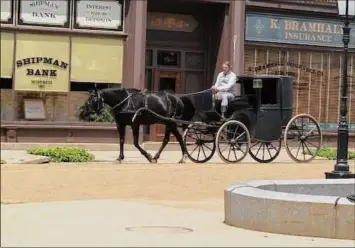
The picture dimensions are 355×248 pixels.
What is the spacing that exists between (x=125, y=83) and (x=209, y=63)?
11.1ft

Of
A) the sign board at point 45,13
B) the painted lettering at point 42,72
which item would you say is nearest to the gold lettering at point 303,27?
the sign board at point 45,13

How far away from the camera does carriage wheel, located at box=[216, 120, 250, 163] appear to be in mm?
15523

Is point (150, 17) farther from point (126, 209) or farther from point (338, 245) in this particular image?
point (338, 245)

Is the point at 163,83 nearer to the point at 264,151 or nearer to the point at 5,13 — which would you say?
the point at 264,151

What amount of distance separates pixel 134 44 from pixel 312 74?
6.36 m

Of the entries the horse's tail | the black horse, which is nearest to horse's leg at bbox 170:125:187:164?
the black horse

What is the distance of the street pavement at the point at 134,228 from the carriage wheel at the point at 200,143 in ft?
18.2

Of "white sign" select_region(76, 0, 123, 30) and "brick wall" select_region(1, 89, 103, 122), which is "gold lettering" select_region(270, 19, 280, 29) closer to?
"white sign" select_region(76, 0, 123, 30)

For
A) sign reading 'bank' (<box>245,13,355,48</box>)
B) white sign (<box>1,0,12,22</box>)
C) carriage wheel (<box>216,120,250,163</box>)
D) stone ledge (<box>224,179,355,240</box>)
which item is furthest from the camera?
sign reading 'bank' (<box>245,13,355,48</box>)

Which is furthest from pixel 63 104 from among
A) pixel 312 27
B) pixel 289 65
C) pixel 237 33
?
pixel 312 27

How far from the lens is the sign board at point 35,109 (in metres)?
20.0

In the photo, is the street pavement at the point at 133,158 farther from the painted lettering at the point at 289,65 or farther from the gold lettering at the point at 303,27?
the gold lettering at the point at 303,27

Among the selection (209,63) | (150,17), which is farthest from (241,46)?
(150,17)

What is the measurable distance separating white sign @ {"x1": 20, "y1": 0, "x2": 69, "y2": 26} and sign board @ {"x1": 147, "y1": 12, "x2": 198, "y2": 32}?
3003 millimetres
